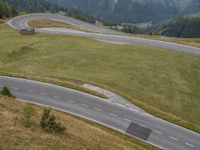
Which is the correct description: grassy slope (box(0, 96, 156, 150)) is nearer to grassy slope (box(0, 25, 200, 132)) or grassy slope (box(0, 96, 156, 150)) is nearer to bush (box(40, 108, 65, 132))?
bush (box(40, 108, 65, 132))

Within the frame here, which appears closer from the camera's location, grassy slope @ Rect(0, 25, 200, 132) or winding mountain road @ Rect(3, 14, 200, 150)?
winding mountain road @ Rect(3, 14, 200, 150)

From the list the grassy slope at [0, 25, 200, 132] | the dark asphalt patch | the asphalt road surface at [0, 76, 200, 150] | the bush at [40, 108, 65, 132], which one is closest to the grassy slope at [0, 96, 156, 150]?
the bush at [40, 108, 65, 132]

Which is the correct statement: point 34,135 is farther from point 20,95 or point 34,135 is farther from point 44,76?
point 44,76

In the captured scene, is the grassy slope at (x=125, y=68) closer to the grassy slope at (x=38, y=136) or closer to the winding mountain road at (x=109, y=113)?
the winding mountain road at (x=109, y=113)

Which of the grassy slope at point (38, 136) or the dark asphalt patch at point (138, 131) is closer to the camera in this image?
the grassy slope at point (38, 136)

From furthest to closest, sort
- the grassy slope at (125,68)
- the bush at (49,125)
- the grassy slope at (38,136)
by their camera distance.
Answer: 1. the grassy slope at (125,68)
2. the bush at (49,125)
3. the grassy slope at (38,136)

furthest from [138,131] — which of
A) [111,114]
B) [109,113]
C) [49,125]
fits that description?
[49,125]

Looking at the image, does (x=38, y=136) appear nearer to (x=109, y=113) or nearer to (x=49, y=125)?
(x=49, y=125)

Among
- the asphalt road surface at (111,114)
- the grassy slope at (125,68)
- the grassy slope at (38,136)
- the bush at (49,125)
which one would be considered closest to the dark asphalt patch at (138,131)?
the asphalt road surface at (111,114)

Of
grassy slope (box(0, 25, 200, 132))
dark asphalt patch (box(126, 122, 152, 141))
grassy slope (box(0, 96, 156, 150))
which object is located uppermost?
grassy slope (box(0, 96, 156, 150))
